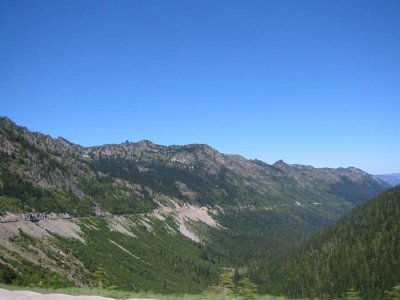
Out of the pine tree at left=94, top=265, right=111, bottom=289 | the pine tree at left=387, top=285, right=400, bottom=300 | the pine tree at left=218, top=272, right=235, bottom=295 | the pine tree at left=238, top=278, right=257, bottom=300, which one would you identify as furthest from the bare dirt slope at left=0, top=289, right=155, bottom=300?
the pine tree at left=387, top=285, right=400, bottom=300

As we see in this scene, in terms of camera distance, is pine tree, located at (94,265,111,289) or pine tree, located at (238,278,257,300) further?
pine tree, located at (94,265,111,289)

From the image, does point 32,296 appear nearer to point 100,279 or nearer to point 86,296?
point 86,296

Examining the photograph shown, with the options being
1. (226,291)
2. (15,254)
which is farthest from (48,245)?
(226,291)

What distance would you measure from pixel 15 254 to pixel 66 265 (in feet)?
104

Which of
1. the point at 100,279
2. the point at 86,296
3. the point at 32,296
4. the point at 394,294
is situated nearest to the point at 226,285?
the point at 86,296

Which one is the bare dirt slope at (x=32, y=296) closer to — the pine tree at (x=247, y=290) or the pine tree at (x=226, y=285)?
the pine tree at (x=226, y=285)

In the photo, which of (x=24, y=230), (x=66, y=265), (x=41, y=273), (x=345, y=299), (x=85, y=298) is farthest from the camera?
(x=24, y=230)

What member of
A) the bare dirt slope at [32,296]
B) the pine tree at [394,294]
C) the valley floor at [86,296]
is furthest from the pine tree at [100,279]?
the pine tree at [394,294]

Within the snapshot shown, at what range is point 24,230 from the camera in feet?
631

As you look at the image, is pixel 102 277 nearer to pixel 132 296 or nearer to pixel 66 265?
pixel 132 296

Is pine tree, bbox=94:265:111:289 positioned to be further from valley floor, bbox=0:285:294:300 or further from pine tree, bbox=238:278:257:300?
pine tree, bbox=238:278:257:300

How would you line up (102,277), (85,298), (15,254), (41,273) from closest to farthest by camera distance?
(85,298) → (102,277) → (41,273) → (15,254)

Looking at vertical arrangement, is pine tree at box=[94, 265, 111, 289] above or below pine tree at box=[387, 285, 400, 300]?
below

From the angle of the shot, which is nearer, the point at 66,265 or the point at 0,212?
the point at 66,265
